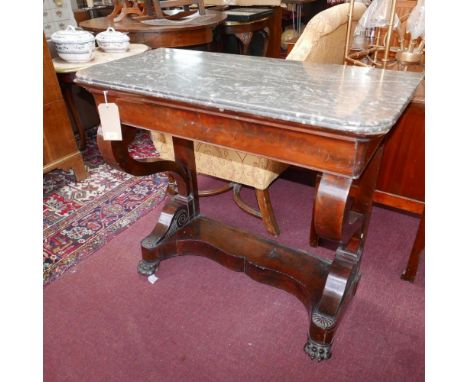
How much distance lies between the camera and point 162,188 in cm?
208

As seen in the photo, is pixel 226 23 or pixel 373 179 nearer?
pixel 373 179

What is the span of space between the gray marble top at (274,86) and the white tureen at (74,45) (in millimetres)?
936

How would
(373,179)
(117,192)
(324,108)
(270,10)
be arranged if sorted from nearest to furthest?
(324,108) < (373,179) < (117,192) < (270,10)

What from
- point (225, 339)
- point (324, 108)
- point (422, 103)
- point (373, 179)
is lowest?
point (225, 339)

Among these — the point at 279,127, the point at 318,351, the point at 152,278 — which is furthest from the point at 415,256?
the point at 152,278

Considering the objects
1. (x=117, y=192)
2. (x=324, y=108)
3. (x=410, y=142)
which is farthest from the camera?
(x=117, y=192)

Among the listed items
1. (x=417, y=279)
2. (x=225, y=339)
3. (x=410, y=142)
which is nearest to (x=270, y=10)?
(x=410, y=142)

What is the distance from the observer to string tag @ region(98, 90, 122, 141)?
1.05 metres

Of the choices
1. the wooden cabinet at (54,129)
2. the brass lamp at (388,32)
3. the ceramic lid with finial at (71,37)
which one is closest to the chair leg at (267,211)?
the brass lamp at (388,32)

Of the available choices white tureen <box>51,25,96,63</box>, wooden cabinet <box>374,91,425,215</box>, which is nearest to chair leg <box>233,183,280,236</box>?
wooden cabinet <box>374,91,425,215</box>

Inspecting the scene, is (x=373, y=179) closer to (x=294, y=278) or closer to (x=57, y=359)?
(x=294, y=278)

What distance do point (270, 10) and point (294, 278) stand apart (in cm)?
339

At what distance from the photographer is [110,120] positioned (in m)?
1.07

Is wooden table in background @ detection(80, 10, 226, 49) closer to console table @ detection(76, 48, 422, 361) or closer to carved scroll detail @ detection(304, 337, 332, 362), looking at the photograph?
console table @ detection(76, 48, 422, 361)
